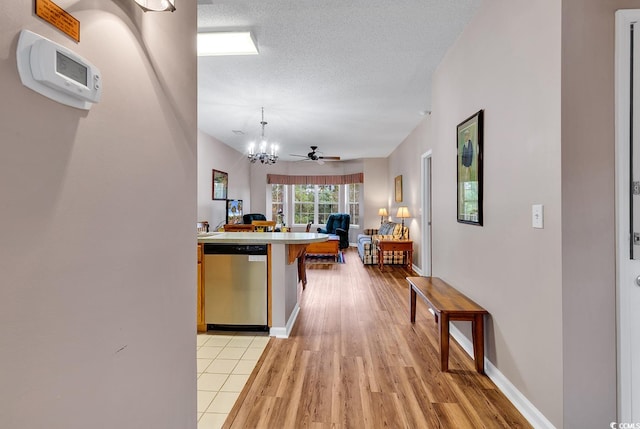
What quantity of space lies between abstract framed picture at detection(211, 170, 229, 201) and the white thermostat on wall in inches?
221

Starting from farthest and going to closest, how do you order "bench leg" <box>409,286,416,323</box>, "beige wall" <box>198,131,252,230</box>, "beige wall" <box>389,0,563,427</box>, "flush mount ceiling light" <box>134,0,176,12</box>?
"beige wall" <box>198,131,252,230</box>, "bench leg" <box>409,286,416,323</box>, "beige wall" <box>389,0,563,427</box>, "flush mount ceiling light" <box>134,0,176,12</box>

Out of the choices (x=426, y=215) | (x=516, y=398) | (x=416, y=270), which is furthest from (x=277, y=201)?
(x=516, y=398)

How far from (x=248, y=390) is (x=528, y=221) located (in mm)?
1969

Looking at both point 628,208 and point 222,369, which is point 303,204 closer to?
point 222,369

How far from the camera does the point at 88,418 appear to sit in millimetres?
799

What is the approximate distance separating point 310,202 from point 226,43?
7.16 m

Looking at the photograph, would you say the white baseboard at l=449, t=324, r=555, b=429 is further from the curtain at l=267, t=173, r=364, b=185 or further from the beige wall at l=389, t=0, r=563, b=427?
the curtain at l=267, t=173, r=364, b=185

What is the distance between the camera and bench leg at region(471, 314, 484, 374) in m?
2.12

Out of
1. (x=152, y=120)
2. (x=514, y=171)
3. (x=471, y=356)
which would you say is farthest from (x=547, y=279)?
(x=152, y=120)

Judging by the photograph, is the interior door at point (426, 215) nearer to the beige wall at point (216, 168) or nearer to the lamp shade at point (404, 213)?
the lamp shade at point (404, 213)

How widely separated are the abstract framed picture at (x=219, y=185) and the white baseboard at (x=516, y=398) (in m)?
5.27

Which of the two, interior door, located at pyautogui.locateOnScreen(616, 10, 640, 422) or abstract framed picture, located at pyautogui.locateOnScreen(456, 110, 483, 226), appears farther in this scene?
abstract framed picture, located at pyautogui.locateOnScreen(456, 110, 483, 226)

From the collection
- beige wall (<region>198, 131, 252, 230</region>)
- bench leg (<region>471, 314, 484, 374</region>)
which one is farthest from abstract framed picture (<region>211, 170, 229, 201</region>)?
bench leg (<region>471, 314, 484, 374</region>)

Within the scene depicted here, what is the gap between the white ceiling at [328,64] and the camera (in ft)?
7.46
